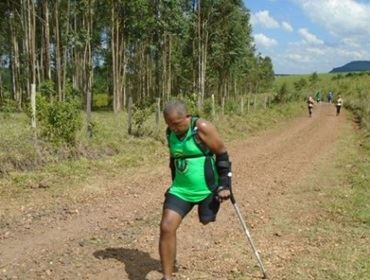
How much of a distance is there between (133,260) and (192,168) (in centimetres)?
172

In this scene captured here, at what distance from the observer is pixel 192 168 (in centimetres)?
531

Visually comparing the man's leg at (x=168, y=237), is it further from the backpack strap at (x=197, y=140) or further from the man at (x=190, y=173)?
the backpack strap at (x=197, y=140)

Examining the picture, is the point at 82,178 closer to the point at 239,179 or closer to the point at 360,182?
the point at 239,179

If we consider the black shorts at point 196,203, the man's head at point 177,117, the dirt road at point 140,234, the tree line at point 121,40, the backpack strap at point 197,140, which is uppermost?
the tree line at point 121,40

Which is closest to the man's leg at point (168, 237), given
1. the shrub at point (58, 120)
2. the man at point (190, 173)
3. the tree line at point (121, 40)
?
the man at point (190, 173)

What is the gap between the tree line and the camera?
3338 centimetres

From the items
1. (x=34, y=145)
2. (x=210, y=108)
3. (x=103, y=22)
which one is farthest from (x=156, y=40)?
(x=34, y=145)

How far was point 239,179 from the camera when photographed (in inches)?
480

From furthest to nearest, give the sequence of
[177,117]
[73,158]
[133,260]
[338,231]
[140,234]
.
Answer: [73,158]
[338,231]
[140,234]
[133,260]
[177,117]

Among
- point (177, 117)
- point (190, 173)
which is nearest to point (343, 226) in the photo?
point (190, 173)

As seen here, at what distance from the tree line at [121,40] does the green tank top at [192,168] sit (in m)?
23.9

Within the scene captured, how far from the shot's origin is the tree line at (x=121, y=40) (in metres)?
33.4

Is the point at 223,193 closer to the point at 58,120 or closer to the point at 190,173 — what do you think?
the point at 190,173

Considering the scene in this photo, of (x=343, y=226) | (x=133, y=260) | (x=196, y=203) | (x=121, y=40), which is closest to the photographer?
(x=196, y=203)
